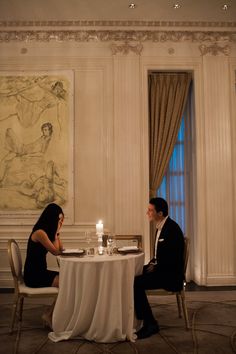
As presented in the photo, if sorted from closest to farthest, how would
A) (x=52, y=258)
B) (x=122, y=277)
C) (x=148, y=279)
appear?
(x=122, y=277) < (x=148, y=279) < (x=52, y=258)

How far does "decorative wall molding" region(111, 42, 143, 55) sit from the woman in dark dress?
3508 millimetres

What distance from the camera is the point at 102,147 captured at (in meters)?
6.69

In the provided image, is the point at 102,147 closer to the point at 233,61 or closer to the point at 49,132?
the point at 49,132

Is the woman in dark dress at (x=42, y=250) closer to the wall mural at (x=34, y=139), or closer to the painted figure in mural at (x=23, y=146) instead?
the wall mural at (x=34, y=139)

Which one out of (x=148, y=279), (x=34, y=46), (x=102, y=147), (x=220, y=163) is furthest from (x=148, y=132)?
(x=148, y=279)

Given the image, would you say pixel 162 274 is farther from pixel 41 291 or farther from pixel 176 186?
pixel 176 186

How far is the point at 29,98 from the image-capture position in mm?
6691

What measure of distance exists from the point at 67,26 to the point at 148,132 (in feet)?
7.21

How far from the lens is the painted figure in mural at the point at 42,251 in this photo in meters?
4.14

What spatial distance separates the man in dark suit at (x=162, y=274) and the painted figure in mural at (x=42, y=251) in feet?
2.85

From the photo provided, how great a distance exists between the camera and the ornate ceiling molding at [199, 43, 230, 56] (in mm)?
6812

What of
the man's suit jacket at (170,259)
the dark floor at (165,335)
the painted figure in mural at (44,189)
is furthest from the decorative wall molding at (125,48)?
the dark floor at (165,335)

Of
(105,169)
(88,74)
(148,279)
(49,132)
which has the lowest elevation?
(148,279)

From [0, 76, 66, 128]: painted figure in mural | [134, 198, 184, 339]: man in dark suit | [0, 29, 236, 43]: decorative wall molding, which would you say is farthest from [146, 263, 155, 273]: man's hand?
[0, 29, 236, 43]: decorative wall molding
